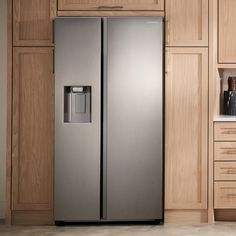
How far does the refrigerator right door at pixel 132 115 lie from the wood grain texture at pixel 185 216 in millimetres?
227

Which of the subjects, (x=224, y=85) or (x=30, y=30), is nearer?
(x=30, y=30)

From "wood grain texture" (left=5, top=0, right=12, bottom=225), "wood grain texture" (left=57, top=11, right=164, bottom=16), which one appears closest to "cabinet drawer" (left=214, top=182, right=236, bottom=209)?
"wood grain texture" (left=57, top=11, right=164, bottom=16)

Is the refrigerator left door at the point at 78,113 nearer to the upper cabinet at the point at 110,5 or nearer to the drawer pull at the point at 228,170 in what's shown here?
the upper cabinet at the point at 110,5

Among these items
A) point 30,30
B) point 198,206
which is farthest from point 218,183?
point 30,30

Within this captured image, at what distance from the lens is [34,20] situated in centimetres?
450

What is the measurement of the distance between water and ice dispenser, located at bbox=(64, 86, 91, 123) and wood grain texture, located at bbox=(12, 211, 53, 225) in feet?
2.52

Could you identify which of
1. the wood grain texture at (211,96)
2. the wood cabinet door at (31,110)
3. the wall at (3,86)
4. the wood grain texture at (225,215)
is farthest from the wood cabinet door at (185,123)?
the wall at (3,86)

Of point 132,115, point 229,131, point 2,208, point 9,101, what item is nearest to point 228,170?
point 229,131

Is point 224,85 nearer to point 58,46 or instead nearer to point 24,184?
point 58,46

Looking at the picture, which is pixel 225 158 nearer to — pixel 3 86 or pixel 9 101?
pixel 9 101

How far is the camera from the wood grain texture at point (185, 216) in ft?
15.0

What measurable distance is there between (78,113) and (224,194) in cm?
130

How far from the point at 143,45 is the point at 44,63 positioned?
0.78m

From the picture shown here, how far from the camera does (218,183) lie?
178 inches
